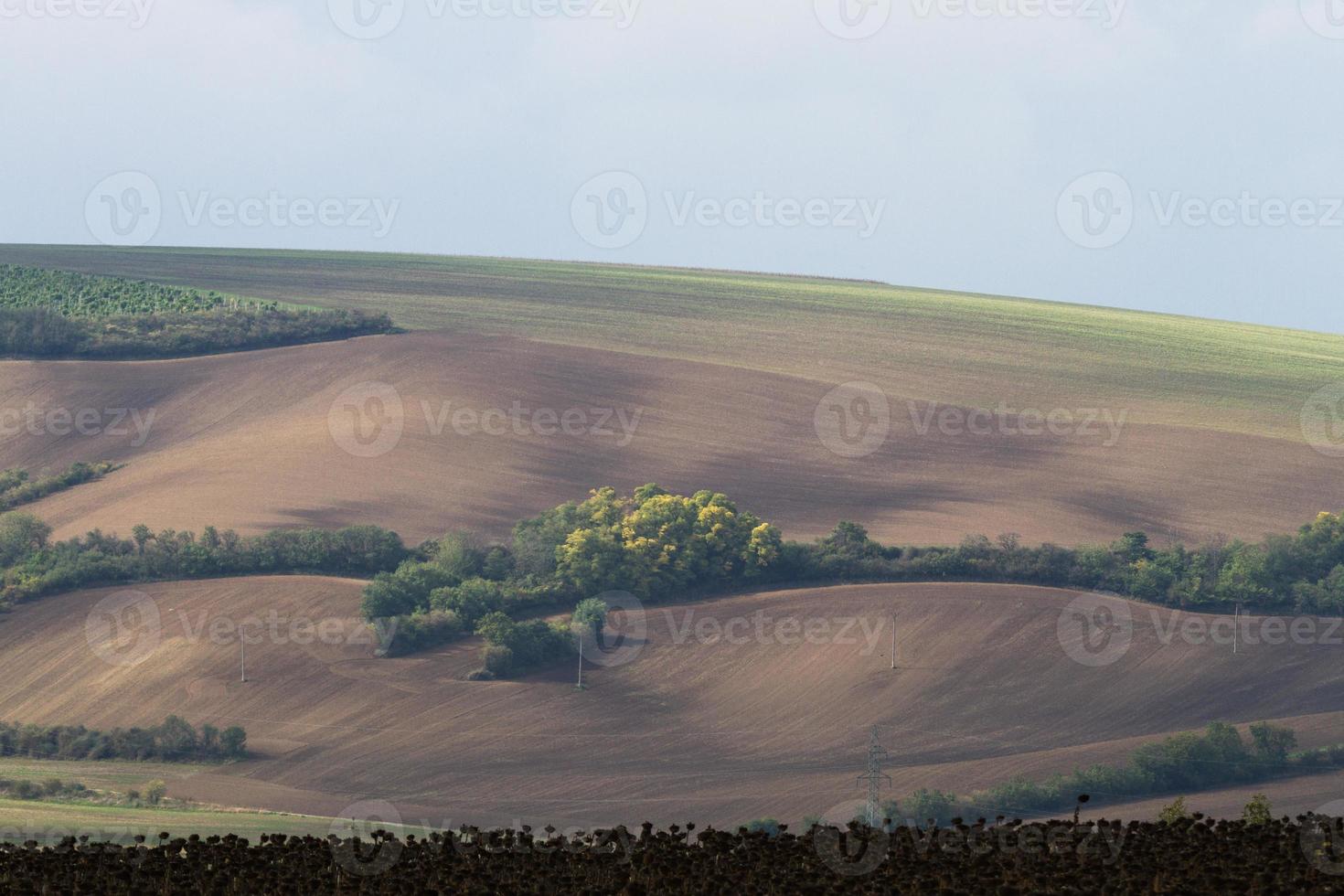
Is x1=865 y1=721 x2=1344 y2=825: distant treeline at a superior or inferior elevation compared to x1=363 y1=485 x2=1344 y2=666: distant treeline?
inferior

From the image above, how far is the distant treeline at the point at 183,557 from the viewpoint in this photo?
64000 millimetres

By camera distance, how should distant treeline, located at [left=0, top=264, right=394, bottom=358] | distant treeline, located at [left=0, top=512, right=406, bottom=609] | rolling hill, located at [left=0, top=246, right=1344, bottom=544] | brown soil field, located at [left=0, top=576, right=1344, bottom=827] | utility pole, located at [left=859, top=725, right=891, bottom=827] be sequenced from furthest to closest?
1. distant treeline, located at [left=0, top=264, right=394, bottom=358]
2. rolling hill, located at [left=0, top=246, right=1344, bottom=544]
3. distant treeline, located at [left=0, top=512, right=406, bottom=609]
4. brown soil field, located at [left=0, top=576, right=1344, bottom=827]
5. utility pole, located at [left=859, top=725, right=891, bottom=827]

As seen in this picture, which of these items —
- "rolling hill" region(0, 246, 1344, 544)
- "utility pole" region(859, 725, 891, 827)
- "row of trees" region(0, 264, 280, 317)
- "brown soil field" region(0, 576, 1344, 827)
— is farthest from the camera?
"row of trees" region(0, 264, 280, 317)

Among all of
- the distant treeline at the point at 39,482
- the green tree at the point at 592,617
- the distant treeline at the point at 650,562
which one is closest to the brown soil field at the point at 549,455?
the distant treeline at the point at 39,482

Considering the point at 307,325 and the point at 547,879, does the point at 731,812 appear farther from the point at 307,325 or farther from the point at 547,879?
the point at 307,325

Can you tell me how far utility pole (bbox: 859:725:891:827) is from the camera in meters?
42.1

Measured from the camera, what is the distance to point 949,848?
22.7 m

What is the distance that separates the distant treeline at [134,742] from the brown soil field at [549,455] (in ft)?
50.3

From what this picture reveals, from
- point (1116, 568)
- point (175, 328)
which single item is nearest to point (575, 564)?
point (1116, 568)

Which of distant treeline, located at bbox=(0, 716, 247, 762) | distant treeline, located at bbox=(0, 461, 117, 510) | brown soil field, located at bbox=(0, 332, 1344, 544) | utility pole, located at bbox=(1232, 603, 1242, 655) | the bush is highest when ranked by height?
brown soil field, located at bbox=(0, 332, 1344, 544)

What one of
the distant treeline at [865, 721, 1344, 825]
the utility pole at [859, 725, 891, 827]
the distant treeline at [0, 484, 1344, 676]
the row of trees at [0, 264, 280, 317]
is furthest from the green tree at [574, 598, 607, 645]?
the row of trees at [0, 264, 280, 317]

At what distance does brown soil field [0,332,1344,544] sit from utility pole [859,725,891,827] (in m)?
17.8

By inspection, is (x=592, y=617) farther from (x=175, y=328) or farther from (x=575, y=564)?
(x=175, y=328)

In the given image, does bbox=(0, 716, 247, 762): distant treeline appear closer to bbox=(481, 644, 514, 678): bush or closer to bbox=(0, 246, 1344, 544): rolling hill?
bbox=(481, 644, 514, 678): bush
